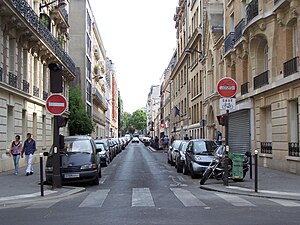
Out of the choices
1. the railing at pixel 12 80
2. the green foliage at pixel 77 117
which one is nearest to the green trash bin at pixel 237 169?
the railing at pixel 12 80

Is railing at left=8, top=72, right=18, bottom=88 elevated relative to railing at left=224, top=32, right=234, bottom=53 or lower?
lower

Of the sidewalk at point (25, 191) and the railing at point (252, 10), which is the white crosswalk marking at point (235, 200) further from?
the railing at point (252, 10)

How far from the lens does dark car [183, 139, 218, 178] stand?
61.2ft

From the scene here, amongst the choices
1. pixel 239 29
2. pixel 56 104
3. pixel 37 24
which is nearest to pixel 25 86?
pixel 37 24

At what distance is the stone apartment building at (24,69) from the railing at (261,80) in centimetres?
1269

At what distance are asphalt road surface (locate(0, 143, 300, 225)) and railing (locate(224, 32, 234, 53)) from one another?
17803mm

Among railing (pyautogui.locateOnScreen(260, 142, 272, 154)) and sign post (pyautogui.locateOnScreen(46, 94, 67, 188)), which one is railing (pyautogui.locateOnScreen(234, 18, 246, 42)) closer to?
railing (pyautogui.locateOnScreen(260, 142, 272, 154))

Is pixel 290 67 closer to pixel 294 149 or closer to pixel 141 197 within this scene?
pixel 294 149

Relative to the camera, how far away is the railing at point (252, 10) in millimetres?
24552

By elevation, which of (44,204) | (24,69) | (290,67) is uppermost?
(24,69)

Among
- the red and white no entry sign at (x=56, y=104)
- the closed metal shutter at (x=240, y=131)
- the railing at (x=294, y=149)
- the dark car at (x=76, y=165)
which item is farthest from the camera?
the closed metal shutter at (x=240, y=131)

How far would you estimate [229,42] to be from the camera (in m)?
31.2

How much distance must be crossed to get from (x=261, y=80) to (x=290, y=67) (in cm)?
424

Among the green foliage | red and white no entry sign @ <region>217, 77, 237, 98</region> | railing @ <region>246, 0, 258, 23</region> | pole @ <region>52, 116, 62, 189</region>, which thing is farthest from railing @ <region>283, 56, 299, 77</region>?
the green foliage
